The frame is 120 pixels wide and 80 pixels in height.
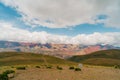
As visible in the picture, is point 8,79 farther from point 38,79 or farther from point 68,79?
point 68,79

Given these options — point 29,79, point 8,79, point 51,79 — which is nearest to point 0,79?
point 8,79

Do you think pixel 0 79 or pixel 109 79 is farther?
pixel 109 79

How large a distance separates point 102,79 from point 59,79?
6493 millimetres

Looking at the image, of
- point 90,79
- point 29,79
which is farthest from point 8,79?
point 90,79

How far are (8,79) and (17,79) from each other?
1319mm

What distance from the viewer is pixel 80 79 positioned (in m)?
29.1

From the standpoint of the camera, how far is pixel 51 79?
29.3 meters

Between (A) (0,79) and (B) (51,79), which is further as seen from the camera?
(B) (51,79)

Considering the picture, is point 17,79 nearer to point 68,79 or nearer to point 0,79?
point 0,79

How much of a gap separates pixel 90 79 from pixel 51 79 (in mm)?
5725

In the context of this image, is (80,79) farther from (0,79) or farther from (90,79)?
(0,79)

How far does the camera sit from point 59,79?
28.8 metres

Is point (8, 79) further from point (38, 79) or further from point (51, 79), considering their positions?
point (51, 79)

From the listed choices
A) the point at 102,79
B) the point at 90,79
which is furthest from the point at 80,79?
the point at 102,79
